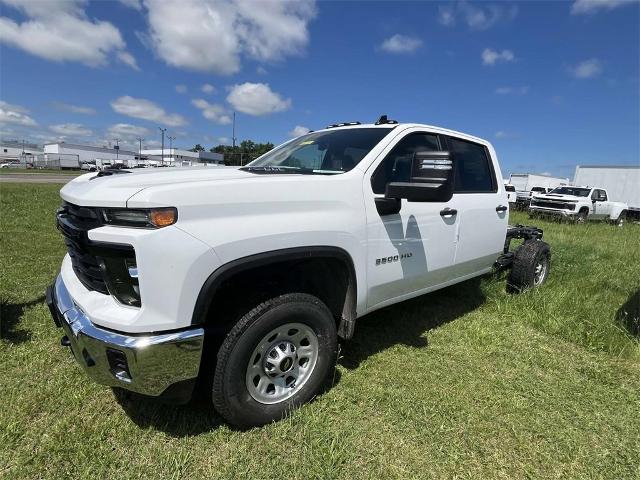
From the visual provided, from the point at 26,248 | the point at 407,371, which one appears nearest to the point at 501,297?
the point at 407,371

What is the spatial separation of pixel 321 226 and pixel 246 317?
0.70 m

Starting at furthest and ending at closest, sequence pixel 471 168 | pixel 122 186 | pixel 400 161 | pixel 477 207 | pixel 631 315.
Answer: pixel 631 315 < pixel 471 168 < pixel 477 207 < pixel 400 161 < pixel 122 186

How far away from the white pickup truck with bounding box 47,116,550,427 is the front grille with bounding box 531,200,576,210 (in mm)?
16855

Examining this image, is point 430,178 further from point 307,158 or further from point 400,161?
point 307,158

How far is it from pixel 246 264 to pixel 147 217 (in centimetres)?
54

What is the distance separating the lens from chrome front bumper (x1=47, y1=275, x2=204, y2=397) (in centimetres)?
202

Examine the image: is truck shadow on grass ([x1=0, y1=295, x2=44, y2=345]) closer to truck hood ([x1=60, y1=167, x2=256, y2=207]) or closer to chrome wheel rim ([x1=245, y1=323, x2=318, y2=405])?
truck hood ([x1=60, y1=167, x2=256, y2=207])

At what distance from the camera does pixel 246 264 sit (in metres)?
2.21

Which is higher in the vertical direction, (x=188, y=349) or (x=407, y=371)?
(x=188, y=349)

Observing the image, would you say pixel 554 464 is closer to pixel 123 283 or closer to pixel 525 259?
pixel 123 283

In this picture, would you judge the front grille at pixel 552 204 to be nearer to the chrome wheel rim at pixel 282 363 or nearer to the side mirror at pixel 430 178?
the side mirror at pixel 430 178

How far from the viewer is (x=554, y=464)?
2398mm

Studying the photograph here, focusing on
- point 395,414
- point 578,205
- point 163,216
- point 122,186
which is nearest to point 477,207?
point 395,414

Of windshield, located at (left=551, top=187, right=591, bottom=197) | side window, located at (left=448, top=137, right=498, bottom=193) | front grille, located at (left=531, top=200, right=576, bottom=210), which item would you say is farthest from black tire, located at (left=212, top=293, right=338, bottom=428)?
windshield, located at (left=551, top=187, right=591, bottom=197)
